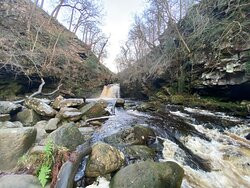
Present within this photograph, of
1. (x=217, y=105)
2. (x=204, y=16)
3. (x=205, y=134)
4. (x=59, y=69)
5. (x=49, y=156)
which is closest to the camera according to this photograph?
(x=49, y=156)

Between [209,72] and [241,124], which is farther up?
[209,72]

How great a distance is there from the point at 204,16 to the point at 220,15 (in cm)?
82

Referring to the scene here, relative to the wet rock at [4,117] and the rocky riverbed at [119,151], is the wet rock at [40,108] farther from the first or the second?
the wet rock at [4,117]

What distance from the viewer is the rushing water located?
4.03 m

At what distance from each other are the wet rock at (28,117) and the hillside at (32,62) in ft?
10.8

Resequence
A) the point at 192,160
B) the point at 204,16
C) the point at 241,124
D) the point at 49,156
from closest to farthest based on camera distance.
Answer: the point at 49,156
the point at 192,160
the point at 241,124
the point at 204,16

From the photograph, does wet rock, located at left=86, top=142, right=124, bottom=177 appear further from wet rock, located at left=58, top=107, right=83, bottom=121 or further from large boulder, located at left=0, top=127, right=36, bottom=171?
wet rock, located at left=58, top=107, right=83, bottom=121

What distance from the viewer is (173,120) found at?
7.87 meters

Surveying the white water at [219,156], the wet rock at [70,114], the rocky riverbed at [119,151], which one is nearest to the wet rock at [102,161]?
the rocky riverbed at [119,151]

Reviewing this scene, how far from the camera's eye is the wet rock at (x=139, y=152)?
4440mm

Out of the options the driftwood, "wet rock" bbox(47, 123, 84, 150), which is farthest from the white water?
"wet rock" bbox(47, 123, 84, 150)

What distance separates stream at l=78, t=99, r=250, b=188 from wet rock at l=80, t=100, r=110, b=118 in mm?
487

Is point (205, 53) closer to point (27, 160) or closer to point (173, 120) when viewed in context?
point (173, 120)

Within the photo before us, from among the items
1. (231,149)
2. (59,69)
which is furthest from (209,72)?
(59,69)
